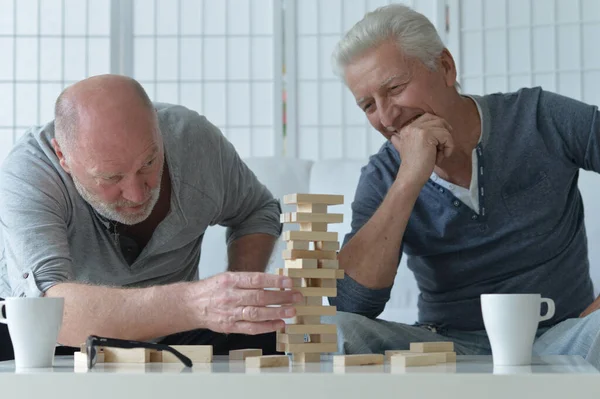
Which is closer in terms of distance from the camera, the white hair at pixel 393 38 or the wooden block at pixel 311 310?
the wooden block at pixel 311 310

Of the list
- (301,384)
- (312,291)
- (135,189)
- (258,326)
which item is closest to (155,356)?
(258,326)

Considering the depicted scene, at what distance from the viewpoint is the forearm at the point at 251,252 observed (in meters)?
2.34

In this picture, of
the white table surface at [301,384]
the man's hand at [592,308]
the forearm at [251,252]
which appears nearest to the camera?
the white table surface at [301,384]

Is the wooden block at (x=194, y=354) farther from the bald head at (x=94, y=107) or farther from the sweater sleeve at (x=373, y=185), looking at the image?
the sweater sleeve at (x=373, y=185)

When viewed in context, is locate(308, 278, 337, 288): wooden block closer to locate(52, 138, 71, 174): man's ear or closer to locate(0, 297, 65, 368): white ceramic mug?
locate(0, 297, 65, 368): white ceramic mug

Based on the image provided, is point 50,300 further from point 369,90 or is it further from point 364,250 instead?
point 369,90

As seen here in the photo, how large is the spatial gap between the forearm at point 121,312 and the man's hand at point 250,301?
0.14 meters

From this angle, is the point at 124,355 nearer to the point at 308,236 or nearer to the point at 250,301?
the point at 250,301

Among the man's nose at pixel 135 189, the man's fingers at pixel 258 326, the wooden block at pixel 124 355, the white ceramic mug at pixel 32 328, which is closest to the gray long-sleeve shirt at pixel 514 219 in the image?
the man's nose at pixel 135 189

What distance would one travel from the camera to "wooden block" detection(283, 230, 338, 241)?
1.51 metres

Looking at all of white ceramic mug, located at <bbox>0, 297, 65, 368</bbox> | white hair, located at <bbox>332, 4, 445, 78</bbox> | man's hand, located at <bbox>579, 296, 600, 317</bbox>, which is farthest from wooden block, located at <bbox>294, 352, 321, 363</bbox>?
white hair, located at <bbox>332, 4, 445, 78</bbox>

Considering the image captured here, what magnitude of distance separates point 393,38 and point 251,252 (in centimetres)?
66

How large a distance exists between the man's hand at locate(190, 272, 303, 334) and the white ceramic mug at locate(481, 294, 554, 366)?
0.32 meters

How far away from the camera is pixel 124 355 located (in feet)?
4.76
